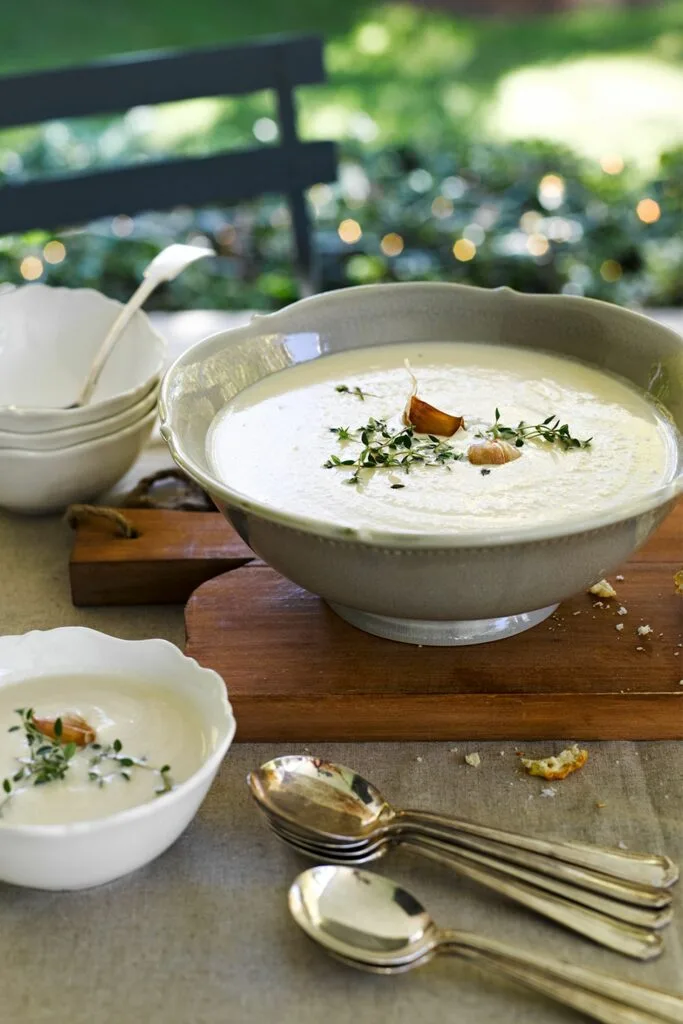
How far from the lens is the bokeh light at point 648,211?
135 inches

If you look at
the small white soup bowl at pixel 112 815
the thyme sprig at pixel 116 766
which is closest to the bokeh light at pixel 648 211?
the small white soup bowl at pixel 112 815

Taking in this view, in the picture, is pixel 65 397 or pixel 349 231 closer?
pixel 65 397

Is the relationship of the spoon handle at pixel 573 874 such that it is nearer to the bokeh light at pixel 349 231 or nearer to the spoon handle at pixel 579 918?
the spoon handle at pixel 579 918

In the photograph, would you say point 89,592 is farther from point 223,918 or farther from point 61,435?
point 223,918

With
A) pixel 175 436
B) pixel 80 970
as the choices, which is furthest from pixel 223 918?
pixel 175 436

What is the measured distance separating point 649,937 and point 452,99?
14.0 ft

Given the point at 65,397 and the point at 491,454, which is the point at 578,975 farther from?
the point at 65,397

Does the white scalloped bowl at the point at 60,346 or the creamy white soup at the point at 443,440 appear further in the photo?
the white scalloped bowl at the point at 60,346

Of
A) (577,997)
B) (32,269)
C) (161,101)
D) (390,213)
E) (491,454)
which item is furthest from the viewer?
(390,213)

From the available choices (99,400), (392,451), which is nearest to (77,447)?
(99,400)

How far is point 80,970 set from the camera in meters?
0.95

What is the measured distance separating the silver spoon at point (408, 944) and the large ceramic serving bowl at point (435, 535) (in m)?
0.26

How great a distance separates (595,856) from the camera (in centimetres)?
98

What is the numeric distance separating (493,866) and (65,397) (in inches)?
39.4
